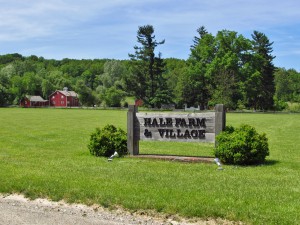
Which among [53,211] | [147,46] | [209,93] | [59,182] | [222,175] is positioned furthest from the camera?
[147,46]

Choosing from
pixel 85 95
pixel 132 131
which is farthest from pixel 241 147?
pixel 85 95

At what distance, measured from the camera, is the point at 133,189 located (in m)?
7.62

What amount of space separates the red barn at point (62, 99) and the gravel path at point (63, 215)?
123511 millimetres

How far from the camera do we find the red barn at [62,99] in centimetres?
12925

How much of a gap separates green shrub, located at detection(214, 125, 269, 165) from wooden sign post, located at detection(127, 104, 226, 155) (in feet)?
1.84

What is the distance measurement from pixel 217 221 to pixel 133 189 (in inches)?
85.2

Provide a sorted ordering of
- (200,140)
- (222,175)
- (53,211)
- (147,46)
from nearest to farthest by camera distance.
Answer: (53,211) → (222,175) → (200,140) → (147,46)

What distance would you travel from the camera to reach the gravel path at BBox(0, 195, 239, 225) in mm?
5996

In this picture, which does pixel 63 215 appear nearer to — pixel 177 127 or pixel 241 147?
pixel 241 147

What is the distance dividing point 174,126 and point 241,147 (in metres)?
2.31

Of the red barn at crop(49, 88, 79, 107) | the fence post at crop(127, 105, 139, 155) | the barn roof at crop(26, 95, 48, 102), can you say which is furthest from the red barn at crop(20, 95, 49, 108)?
the fence post at crop(127, 105, 139, 155)

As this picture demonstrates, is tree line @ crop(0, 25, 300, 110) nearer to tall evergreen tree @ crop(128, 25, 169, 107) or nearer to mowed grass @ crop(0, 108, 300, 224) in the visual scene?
tall evergreen tree @ crop(128, 25, 169, 107)

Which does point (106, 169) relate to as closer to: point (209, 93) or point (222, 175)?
point (222, 175)

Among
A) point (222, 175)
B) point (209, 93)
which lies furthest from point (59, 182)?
point (209, 93)
